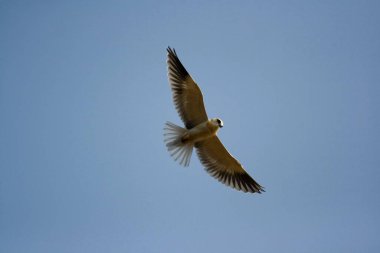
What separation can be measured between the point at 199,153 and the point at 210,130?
810 mm

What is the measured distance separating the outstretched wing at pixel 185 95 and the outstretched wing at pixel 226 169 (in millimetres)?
580

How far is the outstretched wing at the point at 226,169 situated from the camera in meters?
10.4

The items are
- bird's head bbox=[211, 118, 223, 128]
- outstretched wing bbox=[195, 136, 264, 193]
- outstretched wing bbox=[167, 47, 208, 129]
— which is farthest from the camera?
outstretched wing bbox=[195, 136, 264, 193]

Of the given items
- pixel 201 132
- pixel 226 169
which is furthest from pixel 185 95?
pixel 226 169

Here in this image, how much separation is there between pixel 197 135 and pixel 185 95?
32.5 inches

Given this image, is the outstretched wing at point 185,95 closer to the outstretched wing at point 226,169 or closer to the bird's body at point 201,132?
the bird's body at point 201,132

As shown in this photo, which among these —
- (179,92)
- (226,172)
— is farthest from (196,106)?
(226,172)

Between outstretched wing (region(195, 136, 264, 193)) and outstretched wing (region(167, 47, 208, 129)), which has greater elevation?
outstretched wing (region(167, 47, 208, 129))

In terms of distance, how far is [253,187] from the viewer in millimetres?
10508

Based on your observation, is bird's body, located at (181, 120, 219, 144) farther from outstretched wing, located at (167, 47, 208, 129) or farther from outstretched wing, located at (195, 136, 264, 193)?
outstretched wing, located at (195, 136, 264, 193)

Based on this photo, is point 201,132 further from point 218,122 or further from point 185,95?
point 185,95

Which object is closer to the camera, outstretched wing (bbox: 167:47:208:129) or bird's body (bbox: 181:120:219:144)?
bird's body (bbox: 181:120:219:144)

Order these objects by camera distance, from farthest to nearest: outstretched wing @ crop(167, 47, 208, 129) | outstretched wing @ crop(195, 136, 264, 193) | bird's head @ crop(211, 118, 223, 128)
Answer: outstretched wing @ crop(195, 136, 264, 193) → outstretched wing @ crop(167, 47, 208, 129) → bird's head @ crop(211, 118, 223, 128)

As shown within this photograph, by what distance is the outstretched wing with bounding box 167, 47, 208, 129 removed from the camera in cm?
990
